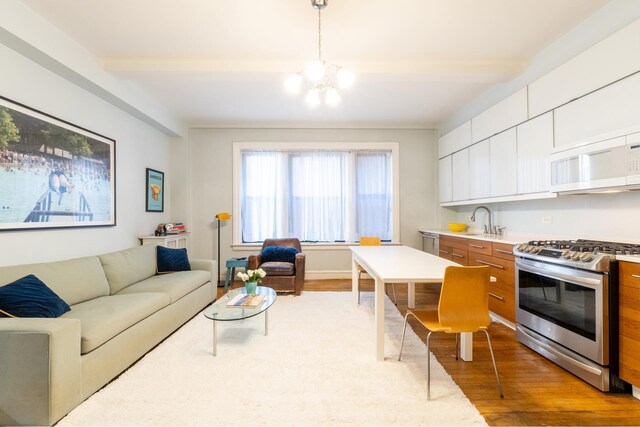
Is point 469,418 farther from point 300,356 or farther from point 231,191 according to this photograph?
point 231,191

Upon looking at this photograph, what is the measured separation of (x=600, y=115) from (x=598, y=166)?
0.43 m

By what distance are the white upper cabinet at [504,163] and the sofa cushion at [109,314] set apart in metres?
3.96

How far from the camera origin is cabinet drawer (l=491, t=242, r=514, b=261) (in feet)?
9.37

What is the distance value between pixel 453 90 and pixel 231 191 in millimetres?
3911

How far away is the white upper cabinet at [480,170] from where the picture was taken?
3746mm

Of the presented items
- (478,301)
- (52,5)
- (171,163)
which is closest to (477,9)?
(478,301)

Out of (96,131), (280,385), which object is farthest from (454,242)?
(96,131)

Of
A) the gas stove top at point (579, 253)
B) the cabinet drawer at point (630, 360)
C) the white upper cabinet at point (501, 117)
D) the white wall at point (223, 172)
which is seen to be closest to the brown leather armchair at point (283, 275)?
the white wall at point (223, 172)

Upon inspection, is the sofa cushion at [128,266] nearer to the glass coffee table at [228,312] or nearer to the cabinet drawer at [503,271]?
the glass coffee table at [228,312]

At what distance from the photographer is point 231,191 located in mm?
5203

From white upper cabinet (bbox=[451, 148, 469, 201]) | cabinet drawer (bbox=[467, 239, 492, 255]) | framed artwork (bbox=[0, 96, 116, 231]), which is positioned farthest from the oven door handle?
framed artwork (bbox=[0, 96, 116, 231])

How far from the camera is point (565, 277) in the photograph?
84.1 inches

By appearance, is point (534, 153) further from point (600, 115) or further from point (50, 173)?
point (50, 173)

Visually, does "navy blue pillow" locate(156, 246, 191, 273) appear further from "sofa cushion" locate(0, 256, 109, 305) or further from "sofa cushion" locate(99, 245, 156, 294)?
"sofa cushion" locate(0, 256, 109, 305)
